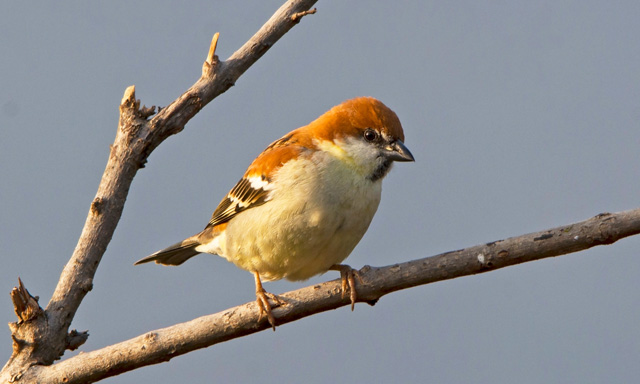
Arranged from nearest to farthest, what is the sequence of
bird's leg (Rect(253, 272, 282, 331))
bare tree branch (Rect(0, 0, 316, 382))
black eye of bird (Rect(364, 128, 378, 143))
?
bare tree branch (Rect(0, 0, 316, 382)), bird's leg (Rect(253, 272, 282, 331)), black eye of bird (Rect(364, 128, 378, 143))

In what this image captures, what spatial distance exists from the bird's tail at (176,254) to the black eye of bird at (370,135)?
1.83 m

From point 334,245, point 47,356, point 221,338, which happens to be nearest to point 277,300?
point 221,338

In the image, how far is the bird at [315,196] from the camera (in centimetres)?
456

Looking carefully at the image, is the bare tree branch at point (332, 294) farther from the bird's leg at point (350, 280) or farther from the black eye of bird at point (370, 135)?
the black eye of bird at point (370, 135)

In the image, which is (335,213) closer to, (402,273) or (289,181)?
(289,181)

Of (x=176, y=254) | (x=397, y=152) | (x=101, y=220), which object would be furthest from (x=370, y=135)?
(x=176, y=254)

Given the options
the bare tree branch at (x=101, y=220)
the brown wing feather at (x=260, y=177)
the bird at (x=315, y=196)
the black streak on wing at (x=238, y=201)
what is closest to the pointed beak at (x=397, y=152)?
the bird at (x=315, y=196)

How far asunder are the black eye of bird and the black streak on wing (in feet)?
2.76

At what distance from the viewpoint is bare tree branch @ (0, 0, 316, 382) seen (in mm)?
3826

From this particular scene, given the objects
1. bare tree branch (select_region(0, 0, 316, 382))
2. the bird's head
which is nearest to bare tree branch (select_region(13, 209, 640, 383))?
bare tree branch (select_region(0, 0, 316, 382))

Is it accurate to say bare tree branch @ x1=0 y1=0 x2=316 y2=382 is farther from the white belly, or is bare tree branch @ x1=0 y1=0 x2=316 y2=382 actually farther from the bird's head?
the bird's head

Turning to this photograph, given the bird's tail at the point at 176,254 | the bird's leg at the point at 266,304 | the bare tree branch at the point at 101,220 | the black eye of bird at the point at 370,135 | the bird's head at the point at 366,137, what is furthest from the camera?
the bird's tail at the point at 176,254

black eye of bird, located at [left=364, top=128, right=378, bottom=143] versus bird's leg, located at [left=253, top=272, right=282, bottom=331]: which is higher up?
black eye of bird, located at [left=364, top=128, right=378, bottom=143]

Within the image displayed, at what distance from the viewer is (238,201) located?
5328 millimetres
